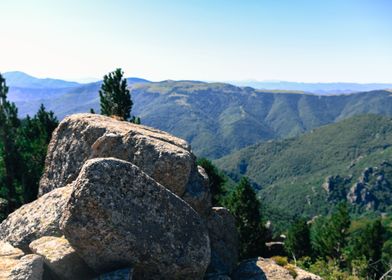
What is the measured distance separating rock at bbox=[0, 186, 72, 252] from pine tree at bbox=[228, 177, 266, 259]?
158 ft

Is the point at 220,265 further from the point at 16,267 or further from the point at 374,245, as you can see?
the point at 374,245

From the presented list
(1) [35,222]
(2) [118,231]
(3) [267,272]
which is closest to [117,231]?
(2) [118,231]

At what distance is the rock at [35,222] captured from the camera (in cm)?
1794

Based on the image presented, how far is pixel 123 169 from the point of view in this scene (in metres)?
15.4

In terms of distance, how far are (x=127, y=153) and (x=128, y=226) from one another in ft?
20.5

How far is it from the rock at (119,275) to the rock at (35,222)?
174 inches

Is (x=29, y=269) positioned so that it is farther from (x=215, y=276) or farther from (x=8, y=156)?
(x=8, y=156)

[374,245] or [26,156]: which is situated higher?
[26,156]

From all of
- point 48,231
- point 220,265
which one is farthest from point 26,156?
point 220,265

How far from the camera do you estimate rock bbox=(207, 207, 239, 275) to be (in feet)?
65.2

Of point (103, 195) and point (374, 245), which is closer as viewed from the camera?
point (103, 195)

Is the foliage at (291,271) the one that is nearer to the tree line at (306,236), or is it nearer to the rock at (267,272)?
the rock at (267,272)

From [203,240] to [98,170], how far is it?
571 centimetres

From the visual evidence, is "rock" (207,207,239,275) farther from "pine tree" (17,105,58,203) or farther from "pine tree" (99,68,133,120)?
"pine tree" (99,68,133,120)
